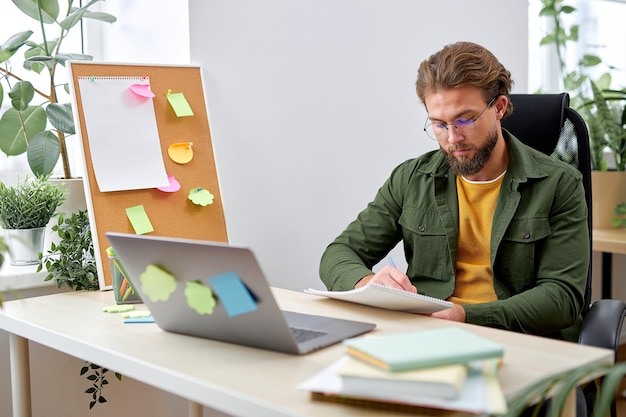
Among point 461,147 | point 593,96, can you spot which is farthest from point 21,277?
point 593,96

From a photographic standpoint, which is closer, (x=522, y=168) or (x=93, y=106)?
(x=522, y=168)

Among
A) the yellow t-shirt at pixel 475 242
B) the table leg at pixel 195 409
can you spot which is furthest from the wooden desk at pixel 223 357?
the yellow t-shirt at pixel 475 242

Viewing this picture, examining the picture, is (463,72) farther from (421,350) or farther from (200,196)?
(421,350)

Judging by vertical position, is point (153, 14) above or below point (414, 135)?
above

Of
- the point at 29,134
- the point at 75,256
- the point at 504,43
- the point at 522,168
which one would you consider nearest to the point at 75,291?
the point at 75,256

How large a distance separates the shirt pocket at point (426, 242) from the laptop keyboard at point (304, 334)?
587mm

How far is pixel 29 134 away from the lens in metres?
2.07

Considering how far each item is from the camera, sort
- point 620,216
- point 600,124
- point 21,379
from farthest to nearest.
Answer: point 600,124, point 620,216, point 21,379

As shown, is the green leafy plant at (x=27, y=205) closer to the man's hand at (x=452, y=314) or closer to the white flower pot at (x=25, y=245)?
the white flower pot at (x=25, y=245)

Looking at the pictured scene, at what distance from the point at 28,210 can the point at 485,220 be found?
1.09 metres

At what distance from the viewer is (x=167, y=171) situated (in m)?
2.06

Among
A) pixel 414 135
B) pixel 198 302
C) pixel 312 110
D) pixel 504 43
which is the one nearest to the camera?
pixel 198 302

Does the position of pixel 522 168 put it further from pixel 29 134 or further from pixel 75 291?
pixel 29 134

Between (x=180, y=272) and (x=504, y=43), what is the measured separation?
207cm
